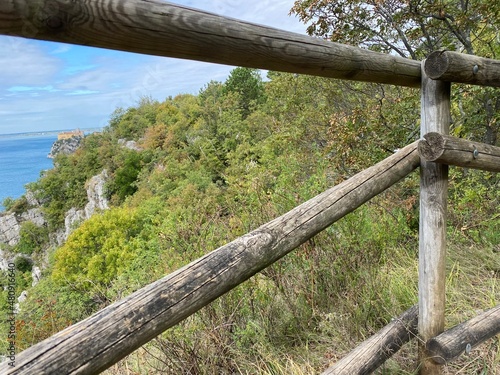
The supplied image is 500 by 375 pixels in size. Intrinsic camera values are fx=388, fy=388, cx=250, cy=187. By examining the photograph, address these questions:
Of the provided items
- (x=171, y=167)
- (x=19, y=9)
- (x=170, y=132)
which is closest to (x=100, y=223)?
(x=171, y=167)

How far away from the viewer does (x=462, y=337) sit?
170 centimetres

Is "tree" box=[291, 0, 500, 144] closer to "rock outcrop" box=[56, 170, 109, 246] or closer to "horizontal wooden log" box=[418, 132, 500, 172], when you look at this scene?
"horizontal wooden log" box=[418, 132, 500, 172]

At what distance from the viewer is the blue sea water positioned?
2444 cm

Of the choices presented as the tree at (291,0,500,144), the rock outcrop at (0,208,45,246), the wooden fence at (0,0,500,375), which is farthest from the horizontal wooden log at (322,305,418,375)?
the rock outcrop at (0,208,45,246)

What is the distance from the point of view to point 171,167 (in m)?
→ 22.3

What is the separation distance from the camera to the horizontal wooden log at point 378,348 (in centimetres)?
156

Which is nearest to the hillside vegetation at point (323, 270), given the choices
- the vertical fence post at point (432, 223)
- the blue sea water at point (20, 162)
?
the vertical fence post at point (432, 223)

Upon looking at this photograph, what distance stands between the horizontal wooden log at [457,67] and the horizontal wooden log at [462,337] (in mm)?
1093

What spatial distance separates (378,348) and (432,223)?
1.94 ft

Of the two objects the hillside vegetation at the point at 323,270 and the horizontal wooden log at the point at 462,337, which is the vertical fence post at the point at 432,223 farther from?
the hillside vegetation at the point at 323,270

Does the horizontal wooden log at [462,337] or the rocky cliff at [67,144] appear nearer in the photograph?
the horizontal wooden log at [462,337]

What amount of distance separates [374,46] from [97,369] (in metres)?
5.01

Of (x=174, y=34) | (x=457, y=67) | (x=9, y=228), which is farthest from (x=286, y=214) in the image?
(x=9, y=228)

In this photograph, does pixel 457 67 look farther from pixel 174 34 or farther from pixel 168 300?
pixel 168 300
